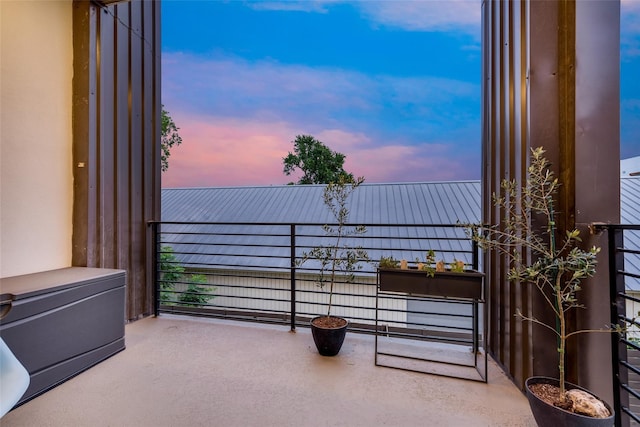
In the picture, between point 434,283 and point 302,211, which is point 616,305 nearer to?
point 434,283

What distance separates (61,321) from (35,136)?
145 centimetres

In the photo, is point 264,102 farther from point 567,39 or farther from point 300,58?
point 567,39

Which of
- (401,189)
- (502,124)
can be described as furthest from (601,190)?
(401,189)

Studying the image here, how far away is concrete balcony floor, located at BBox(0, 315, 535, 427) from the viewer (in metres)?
1.54

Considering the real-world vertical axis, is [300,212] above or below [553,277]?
above

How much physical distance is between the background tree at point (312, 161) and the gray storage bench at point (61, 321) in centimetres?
1297

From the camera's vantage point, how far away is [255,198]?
788cm

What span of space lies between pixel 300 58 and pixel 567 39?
6902 millimetres

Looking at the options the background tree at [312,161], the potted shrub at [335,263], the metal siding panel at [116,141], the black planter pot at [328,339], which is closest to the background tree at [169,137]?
the metal siding panel at [116,141]

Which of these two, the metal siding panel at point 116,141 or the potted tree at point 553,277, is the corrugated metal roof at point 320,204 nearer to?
the metal siding panel at point 116,141

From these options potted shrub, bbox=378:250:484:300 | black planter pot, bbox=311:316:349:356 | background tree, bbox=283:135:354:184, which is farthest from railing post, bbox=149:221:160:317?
background tree, bbox=283:135:354:184

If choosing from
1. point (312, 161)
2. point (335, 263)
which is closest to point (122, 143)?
point (335, 263)

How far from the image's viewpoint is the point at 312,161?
15.3 metres

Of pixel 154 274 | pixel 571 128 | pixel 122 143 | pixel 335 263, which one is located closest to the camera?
pixel 571 128
